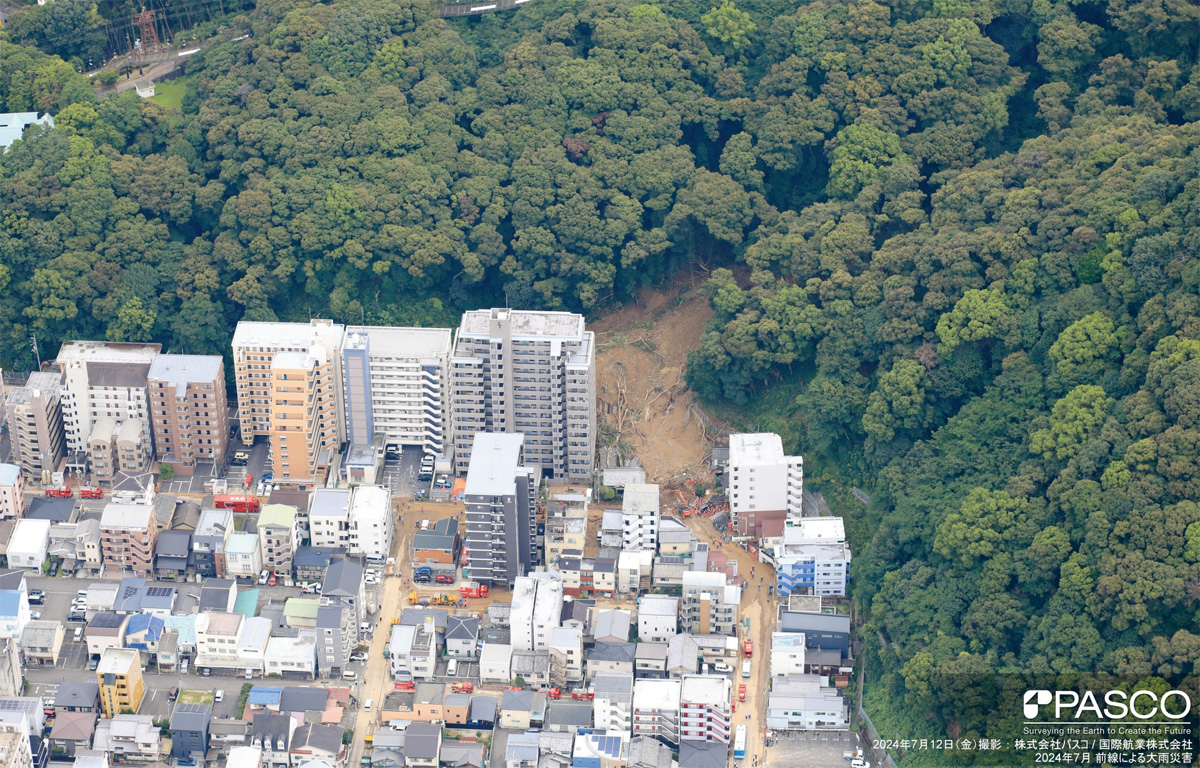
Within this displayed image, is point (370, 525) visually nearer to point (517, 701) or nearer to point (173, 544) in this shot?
point (173, 544)

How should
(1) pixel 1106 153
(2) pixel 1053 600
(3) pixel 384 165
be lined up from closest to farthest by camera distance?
(2) pixel 1053 600
(1) pixel 1106 153
(3) pixel 384 165

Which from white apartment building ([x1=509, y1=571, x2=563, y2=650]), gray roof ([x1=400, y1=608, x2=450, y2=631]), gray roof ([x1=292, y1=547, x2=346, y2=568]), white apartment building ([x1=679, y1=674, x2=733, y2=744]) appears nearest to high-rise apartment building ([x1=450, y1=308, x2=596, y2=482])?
gray roof ([x1=292, y1=547, x2=346, y2=568])

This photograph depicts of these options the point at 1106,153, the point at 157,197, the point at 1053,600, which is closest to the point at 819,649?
the point at 1053,600

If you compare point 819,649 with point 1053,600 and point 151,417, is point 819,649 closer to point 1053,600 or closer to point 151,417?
point 1053,600

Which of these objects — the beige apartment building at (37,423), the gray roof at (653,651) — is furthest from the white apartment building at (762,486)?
the beige apartment building at (37,423)

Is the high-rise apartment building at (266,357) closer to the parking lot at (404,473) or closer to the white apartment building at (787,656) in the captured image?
the parking lot at (404,473)

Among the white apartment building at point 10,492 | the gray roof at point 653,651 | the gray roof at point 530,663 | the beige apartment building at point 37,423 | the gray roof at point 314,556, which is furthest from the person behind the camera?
the beige apartment building at point 37,423
